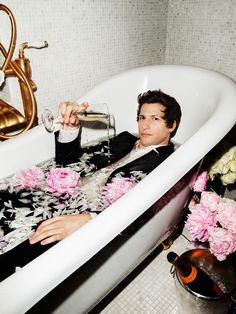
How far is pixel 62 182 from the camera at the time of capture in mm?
1211

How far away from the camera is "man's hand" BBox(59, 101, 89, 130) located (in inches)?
49.4

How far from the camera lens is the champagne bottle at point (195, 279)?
1.12m

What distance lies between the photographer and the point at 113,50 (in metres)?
1.80

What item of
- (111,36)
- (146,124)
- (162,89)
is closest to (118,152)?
(146,124)

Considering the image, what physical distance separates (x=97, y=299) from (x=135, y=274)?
463mm

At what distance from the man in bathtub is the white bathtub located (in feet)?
0.42

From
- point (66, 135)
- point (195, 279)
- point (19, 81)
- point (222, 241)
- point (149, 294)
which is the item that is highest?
point (19, 81)

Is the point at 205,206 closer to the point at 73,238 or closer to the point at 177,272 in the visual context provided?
the point at 177,272

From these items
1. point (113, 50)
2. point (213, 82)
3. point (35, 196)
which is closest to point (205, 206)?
point (213, 82)

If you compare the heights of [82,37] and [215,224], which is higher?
[82,37]

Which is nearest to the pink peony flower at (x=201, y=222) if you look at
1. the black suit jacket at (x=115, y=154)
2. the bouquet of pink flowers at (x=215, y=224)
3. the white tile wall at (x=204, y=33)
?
the bouquet of pink flowers at (x=215, y=224)

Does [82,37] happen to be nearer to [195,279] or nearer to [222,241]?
[222,241]

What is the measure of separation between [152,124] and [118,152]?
267 millimetres

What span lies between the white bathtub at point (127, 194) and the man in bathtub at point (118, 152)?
0.42 ft
